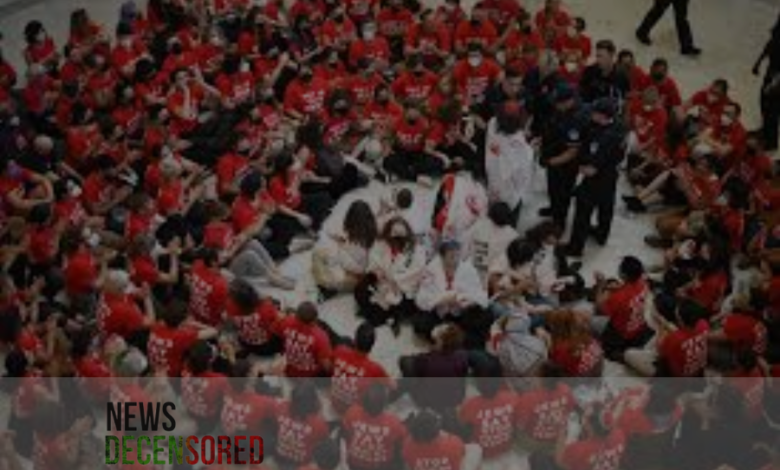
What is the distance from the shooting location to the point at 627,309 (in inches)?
392

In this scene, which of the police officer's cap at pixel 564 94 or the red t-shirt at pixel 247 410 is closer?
the red t-shirt at pixel 247 410

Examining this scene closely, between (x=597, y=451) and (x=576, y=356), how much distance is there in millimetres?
1185

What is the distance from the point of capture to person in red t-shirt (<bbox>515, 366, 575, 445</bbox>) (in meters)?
8.66

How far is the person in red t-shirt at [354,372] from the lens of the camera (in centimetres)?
871

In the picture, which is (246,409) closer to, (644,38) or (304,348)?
(304,348)

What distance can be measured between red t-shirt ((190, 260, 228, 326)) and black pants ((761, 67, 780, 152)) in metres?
7.16

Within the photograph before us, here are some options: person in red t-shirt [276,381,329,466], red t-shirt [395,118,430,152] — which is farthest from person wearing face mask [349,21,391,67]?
person in red t-shirt [276,381,329,466]

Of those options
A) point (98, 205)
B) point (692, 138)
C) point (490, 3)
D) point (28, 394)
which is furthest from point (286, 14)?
point (28, 394)

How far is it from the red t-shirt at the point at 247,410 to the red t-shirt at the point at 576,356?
2.35 metres

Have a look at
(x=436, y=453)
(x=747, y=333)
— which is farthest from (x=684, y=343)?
(x=436, y=453)

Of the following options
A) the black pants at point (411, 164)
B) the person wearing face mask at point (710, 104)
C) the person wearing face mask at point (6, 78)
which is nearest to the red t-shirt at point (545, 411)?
the black pants at point (411, 164)

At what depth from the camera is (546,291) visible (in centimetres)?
1063

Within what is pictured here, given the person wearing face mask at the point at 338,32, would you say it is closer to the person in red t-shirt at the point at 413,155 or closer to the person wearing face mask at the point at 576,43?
the person in red t-shirt at the point at 413,155

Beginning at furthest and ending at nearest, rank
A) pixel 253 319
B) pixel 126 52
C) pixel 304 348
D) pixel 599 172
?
pixel 126 52
pixel 599 172
pixel 253 319
pixel 304 348
